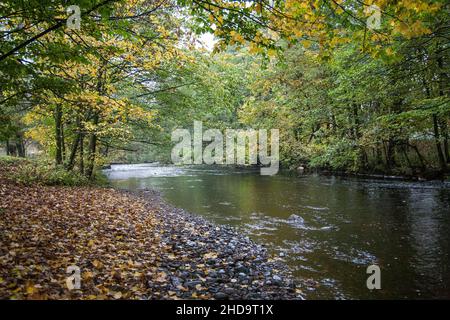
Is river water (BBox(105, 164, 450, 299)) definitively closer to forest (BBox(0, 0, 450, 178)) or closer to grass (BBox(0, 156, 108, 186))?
forest (BBox(0, 0, 450, 178))

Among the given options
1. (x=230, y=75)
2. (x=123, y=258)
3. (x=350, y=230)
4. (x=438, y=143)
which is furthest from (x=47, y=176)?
(x=438, y=143)

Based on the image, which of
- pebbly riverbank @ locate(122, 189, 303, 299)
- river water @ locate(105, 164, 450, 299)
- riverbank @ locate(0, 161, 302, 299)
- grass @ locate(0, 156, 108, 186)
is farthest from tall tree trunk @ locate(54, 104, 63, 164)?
pebbly riverbank @ locate(122, 189, 303, 299)

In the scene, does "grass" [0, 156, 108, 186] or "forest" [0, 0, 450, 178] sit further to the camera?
"grass" [0, 156, 108, 186]

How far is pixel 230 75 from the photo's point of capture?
14117 millimetres

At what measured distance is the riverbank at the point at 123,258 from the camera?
4.68 meters

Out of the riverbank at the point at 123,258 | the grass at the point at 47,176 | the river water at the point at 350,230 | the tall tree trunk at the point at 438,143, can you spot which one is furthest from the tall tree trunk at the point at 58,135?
the tall tree trunk at the point at 438,143

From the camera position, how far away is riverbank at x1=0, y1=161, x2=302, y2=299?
4.68 metres

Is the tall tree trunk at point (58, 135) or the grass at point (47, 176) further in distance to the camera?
the tall tree trunk at point (58, 135)

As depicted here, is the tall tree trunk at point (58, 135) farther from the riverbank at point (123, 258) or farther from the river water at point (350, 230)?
the riverbank at point (123, 258)

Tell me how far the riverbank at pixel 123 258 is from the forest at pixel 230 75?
2662mm

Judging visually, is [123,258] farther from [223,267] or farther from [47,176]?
[47,176]

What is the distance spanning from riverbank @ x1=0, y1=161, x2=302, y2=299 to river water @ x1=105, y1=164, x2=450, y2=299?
93 centimetres
